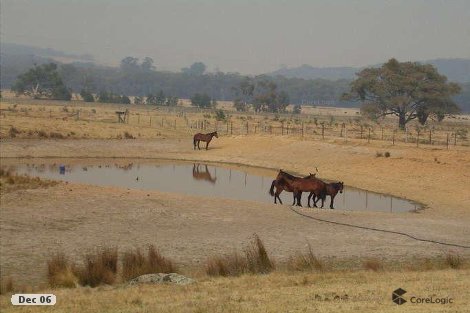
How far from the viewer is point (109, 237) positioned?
20.6 meters

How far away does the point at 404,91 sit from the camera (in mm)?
82188

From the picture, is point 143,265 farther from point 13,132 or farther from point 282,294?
point 13,132

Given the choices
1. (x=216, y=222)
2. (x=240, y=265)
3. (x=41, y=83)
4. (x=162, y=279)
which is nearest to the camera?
(x=162, y=279)

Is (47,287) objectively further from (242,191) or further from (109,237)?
(242,191)

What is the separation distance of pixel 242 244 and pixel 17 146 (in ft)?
114

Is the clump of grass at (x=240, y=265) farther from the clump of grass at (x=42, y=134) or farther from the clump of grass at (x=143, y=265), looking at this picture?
the clump of grass at (x=42, y=134)

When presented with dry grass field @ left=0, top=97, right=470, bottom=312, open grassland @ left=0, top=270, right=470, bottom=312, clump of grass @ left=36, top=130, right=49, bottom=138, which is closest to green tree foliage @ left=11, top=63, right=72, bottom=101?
clump of grass @ left=36, top=130, right=49, bottom=138

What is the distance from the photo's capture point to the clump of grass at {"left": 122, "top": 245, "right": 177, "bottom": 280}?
15.8 metres

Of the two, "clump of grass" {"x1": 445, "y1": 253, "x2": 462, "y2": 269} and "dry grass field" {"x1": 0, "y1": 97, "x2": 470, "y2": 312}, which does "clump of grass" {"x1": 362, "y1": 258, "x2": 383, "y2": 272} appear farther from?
"clump of grass" {"x1": 445, "y1": 253, "x2": 462, "y2": 269}

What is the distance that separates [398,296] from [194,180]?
89.0 ft

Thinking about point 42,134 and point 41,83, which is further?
point 41,83

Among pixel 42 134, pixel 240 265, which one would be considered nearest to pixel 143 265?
pixel 240 265

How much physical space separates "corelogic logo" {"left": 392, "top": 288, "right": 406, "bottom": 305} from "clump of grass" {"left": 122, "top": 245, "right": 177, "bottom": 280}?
18.7 feet

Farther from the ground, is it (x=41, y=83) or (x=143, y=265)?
(x=41, y=83)
